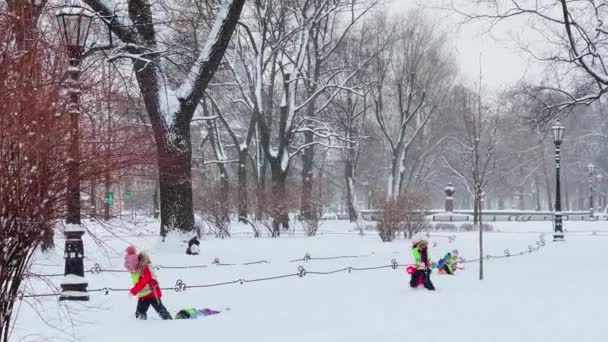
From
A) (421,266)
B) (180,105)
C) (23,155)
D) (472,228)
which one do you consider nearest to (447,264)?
(421,266)

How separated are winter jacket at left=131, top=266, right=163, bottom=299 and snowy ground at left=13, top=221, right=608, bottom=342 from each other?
0.37 m

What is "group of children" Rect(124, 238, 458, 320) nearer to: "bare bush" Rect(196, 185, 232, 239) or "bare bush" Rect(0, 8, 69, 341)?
"bare bush" Rect(0, 8, 69, 341)

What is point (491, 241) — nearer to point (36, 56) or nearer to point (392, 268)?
point (392, 268)

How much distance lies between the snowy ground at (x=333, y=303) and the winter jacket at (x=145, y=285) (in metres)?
0.37

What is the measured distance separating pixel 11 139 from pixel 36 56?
711 millimetres

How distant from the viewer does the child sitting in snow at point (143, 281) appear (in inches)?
364

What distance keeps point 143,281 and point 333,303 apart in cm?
322

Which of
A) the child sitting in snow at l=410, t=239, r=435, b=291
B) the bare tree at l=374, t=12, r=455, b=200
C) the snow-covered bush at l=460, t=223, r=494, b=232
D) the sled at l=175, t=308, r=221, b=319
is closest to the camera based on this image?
the sled at l=175, t=308, r=221, b=319

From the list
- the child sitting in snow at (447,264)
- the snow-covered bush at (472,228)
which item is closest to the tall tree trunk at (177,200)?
the child sitting in snow at (447,264)

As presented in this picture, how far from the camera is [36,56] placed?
5406 mm

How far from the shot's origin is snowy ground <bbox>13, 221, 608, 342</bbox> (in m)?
8.51

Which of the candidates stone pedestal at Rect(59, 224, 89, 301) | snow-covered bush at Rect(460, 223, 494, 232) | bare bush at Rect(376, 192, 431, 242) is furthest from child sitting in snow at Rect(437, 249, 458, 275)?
snow-covered bush at Rect(460, 223, 494, 232)

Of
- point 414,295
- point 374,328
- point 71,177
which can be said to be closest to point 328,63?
point 414,295

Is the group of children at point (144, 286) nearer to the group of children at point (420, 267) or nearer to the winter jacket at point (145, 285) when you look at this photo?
the winter jacket at point (145, 285)
